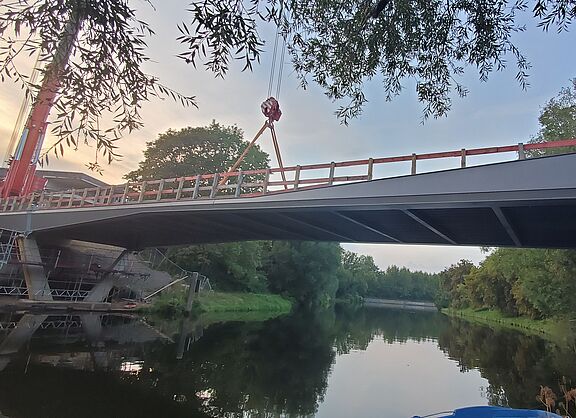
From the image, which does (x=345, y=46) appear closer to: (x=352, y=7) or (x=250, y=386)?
(x=352, y=7)

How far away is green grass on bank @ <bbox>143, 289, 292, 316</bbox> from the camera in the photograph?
72.2 ft

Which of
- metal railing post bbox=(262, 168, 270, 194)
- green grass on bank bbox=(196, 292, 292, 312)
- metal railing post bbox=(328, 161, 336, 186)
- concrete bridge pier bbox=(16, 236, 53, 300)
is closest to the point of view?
metal railing post bbox=(328, 161, 336, 186)

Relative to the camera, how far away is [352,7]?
14.8ft

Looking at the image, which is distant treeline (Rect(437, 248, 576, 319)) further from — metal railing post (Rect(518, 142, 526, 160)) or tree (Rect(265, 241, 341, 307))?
tree (Rect(265, 241, 341, 307))

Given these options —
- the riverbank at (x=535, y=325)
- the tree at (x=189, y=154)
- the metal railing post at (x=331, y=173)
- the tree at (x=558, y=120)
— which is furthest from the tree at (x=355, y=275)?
the metal railing post at (x=331, y=173)

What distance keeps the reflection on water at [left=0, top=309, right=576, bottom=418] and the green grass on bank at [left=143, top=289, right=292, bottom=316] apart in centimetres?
262

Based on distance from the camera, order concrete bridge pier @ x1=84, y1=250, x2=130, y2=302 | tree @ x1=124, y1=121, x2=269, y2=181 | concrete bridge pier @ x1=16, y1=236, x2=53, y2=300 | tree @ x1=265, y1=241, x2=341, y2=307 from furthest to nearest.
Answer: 1. tree @ x1=265, y1=241, x2=341, y2=307
2. tree @ x1=124, y1=121, x2=269, y2=181
3. concrete bridge pier @ x1=84, y1=250, x2=130, y2=302
4. concrete bridge pier @ x1=16, y1=236, x2=53, y2=300

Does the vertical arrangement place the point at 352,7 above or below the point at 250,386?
above

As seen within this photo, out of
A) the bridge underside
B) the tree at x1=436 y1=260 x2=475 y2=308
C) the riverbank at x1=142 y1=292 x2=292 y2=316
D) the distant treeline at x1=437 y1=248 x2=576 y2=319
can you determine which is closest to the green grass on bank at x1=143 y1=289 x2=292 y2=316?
the riverbank at x1=142 y1=292 x2=292 y2=316

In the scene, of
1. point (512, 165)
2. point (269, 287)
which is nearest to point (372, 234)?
point (512, 165)

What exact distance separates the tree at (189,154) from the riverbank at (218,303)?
11.0 metres

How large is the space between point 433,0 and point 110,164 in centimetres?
374

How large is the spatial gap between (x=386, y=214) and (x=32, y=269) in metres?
17.4

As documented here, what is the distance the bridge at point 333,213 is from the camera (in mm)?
8695
